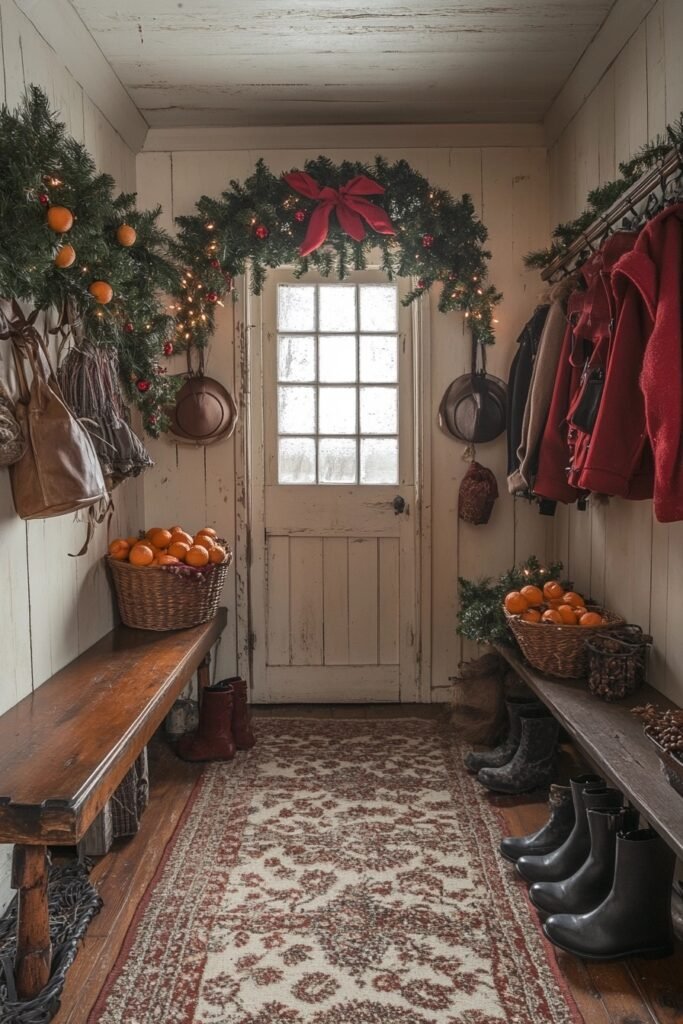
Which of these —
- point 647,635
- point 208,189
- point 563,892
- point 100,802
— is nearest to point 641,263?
point 647,635

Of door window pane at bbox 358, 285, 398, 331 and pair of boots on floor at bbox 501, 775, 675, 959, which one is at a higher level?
door window pane at bbox 358, 285, 398, 331

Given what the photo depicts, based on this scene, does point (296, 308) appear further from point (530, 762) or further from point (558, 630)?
point (530, 762)

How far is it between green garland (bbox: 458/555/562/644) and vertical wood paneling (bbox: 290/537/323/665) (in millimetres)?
740

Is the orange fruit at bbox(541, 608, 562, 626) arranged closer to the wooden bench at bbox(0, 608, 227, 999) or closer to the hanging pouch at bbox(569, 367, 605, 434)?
the hanging pouch at bbox(569, 367, 605, 434)

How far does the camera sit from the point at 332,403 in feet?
13.9

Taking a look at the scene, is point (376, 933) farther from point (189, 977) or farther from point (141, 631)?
point (141, 631)

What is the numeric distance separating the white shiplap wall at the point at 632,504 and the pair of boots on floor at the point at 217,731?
4.85ft

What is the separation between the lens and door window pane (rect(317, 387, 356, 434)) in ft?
13.9

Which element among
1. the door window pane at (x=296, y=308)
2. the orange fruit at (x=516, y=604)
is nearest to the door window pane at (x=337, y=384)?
the door window pane at (x=296, y=308)

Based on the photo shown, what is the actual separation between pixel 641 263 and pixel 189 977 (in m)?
2.01

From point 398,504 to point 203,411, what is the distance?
97 cm

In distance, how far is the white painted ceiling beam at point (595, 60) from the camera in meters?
2.91

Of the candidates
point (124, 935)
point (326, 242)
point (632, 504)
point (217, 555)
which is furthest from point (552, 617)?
point (326, 242)

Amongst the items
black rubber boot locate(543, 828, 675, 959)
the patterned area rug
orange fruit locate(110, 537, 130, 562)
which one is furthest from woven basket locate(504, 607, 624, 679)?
orange fruit locate(110, 537, 130, 562)
